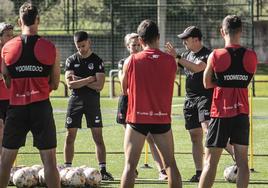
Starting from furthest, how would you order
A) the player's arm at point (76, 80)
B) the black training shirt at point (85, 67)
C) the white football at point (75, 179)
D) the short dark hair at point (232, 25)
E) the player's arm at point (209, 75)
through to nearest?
the black training shirt at point (85, 67)
the player's arm at point (76, 80)
the white football at point (75, 179)
the player's arm at point (209, 75)
the short dark hair at point (232, 25)

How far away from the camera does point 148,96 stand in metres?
9.02

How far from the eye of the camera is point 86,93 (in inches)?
476

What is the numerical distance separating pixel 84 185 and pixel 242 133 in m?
2.65

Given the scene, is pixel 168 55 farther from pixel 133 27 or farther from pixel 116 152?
pixel 133 27

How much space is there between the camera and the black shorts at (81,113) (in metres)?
12.1

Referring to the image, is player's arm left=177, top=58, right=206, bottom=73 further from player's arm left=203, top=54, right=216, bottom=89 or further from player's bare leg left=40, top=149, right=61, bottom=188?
player's bare leg left=40, top=149, right=61, bottom=188

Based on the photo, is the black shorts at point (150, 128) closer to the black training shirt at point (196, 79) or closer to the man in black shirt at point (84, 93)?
the black training shirt at point (196, 79)

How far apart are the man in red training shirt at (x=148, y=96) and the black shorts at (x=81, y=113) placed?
2950mm

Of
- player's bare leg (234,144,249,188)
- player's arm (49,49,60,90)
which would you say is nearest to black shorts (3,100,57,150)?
A: player's arm (49,49,60,90)

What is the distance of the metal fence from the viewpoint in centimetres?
3466

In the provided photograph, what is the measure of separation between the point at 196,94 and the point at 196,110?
0.78ft

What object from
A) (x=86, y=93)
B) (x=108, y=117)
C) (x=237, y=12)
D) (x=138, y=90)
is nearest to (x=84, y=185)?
(x=86, y=93)

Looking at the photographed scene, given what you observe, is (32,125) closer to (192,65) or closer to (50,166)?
(50,166)

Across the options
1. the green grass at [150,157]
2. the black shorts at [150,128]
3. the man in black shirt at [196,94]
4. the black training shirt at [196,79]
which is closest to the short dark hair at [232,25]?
the black shorts at [150,128]
